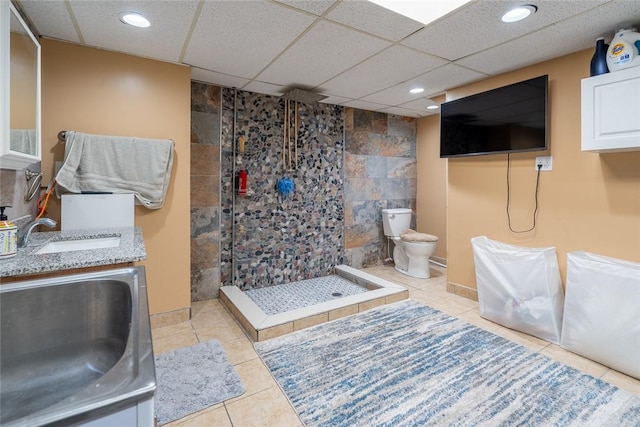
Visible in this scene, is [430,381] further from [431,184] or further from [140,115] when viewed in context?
[431,184]

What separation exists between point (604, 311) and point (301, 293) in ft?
7.96

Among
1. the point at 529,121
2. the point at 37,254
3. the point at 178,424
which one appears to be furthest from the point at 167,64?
the point at 529,121

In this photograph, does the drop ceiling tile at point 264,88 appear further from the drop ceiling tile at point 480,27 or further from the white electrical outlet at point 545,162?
the white electrical outlet at point 545,162

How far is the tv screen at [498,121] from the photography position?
250cm

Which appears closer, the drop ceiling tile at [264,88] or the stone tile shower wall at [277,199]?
the drop ceiling tile at [264,88]

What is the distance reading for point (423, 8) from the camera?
1.90m

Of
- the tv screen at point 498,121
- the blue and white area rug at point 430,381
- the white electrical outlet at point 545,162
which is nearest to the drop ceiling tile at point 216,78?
the tv screen at point 498,121

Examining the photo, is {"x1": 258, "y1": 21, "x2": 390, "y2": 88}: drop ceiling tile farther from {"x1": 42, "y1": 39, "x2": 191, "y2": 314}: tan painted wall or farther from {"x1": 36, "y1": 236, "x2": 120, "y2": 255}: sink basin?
{"x1": 36, "y1": 236, "x2": 120, "y2": 255}: sink basin

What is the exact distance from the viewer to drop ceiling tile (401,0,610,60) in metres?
1.76

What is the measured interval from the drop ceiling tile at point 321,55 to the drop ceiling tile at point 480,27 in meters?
0.32

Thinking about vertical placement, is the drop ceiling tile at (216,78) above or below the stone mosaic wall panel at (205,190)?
above

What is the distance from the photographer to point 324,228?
3898 mm

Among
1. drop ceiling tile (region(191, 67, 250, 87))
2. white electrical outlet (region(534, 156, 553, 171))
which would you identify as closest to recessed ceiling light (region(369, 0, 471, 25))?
white electrical outlet (region(534, 156, 553, 171))

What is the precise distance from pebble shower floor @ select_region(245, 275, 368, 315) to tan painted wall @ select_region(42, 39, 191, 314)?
2.40ft
